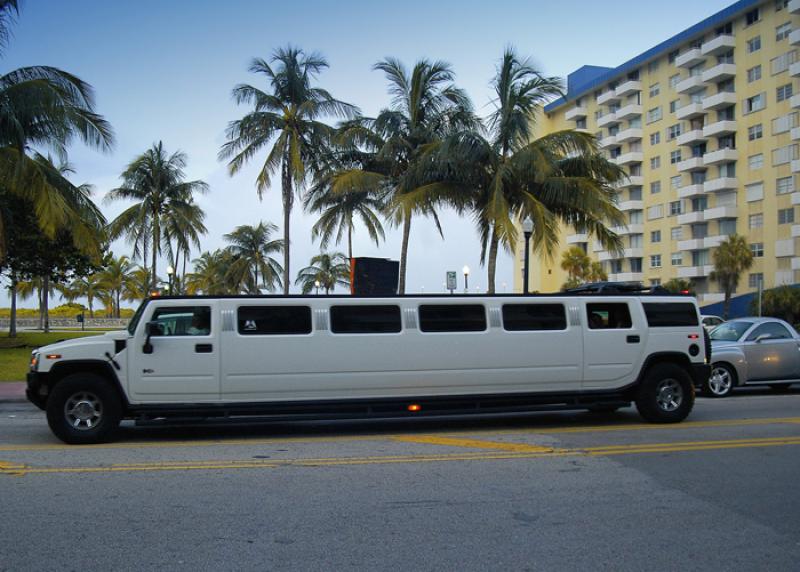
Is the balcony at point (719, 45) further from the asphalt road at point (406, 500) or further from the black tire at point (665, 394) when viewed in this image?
the asphalt road at point (406, 500)

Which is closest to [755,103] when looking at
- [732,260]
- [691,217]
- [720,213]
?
[720,213]

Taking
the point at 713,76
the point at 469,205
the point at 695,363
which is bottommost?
the point at 695,363

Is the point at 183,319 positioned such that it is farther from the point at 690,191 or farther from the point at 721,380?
the point at 690,191

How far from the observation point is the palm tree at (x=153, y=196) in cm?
3666

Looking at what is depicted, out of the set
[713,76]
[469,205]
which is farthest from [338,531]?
[713,76]

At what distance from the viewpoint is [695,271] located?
63.2 metres

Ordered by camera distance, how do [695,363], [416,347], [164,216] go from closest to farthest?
[416,347] < [695,363] < [164,216]

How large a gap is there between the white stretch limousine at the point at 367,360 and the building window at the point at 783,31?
54.4 meters

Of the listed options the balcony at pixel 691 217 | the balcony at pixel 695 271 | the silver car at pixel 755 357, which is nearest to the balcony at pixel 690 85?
the balcony at pixel 691 217

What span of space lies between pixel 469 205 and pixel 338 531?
749 inches

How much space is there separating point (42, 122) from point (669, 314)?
59.0ft

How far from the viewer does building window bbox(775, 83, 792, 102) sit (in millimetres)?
54688

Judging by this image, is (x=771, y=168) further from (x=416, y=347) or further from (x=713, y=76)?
(x=416, y=347)

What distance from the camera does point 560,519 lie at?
19.1 ft
